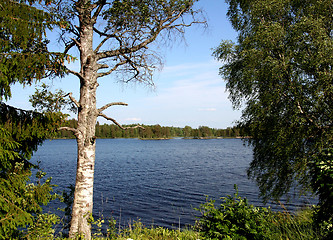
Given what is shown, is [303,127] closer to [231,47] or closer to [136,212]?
[231,47]

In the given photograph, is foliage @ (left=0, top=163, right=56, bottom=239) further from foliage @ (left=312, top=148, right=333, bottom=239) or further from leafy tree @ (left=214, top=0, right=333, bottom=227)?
leafy tree @ (left=214, top=0, right=333, bottom=227)

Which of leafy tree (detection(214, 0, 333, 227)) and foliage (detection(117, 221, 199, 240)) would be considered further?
leafy tree (detection(214, 0, 333, 227))

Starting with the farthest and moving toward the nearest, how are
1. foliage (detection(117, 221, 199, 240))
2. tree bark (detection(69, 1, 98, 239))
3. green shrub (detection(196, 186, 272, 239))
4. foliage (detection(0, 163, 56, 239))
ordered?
tree bark (detection(69, 1, 98, 239)), foliage (detection(117, 221, 199, 240)), foliage (detection(0, 163, 56, 239)), green shrub (detection(196, 186, 272, 239))

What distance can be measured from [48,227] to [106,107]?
3640 millimetres

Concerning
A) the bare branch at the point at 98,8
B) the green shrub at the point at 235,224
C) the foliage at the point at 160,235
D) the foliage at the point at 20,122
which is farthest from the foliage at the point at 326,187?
the bare branch at the point at 98,8

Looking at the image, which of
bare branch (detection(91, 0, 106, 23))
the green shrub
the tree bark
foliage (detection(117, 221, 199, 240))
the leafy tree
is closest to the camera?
the green shrub

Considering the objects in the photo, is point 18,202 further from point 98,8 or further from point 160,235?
point 98,8

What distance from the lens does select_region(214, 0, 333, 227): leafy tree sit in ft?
36.9

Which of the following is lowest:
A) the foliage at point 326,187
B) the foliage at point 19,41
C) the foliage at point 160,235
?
the foliage at point 160,235

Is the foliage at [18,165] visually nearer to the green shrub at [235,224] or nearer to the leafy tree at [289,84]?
the green shrub at [235,224]

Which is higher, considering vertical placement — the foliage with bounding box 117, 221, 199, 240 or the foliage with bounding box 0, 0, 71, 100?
the foliage with bounding box 0, 0, 71, 100

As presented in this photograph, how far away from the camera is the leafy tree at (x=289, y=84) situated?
11.2 meters

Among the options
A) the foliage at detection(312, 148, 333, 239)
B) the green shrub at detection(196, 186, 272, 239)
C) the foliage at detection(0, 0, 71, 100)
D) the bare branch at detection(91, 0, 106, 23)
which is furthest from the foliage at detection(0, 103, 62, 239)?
the foliage at detection(312, 148, 333, 239)

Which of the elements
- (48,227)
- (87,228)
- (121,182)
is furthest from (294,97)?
(121,182)
